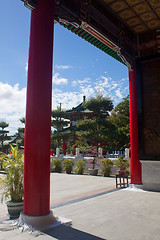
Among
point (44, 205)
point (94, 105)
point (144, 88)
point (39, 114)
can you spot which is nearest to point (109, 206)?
point (44, 205)

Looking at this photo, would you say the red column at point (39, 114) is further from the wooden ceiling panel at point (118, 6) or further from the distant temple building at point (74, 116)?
the distant temple building at point (74, 116)

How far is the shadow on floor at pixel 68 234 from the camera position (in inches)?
124

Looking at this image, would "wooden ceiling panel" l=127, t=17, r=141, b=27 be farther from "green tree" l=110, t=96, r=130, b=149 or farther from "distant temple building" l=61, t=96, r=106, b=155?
"distant temple building" l=61, t=96, r=106, b=155

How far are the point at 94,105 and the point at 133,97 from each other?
54.1ft

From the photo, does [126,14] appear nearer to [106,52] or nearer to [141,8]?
[141,8]

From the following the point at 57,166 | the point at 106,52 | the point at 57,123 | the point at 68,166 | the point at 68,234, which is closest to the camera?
the point at 68,234

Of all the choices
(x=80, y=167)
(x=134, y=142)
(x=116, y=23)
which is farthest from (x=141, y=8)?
(x=80, y=167)

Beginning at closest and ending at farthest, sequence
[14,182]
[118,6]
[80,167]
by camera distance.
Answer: [14,182]
[118,6]
[80,167]

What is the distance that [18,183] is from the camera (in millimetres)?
4242

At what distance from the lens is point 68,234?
10.8ft

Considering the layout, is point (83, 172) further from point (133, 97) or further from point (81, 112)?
point (81, 112)

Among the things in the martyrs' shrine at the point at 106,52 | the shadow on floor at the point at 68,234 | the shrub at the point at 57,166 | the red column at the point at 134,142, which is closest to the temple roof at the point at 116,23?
the martyrs' shrine at the point at 106,52

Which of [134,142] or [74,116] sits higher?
[74,116]

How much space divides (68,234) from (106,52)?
570 cm
